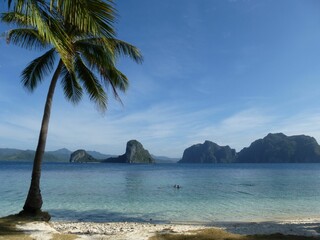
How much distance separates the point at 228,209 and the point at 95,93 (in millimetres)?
14659

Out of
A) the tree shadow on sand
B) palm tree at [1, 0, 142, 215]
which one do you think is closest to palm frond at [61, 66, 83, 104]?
palm tree at [1, 0, 142, 215]

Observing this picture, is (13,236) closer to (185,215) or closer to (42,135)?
(42,135)

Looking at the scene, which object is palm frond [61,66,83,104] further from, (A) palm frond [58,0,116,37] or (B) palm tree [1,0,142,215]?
(A) palm frond [58,0,116,37]

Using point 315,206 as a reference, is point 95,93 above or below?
above

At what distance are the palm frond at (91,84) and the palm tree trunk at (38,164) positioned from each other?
3.67 ft

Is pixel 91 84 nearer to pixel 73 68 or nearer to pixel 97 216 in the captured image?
pixel 73 68

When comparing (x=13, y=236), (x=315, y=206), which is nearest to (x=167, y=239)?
(x=13, y=236)

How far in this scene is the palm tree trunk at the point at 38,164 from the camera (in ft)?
43.2

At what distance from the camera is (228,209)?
24188mm

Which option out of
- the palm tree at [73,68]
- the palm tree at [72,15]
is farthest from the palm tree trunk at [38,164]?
the palm tree at [72,15]

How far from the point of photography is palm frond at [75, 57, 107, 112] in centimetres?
1439

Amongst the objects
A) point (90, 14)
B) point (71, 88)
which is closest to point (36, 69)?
point (71, 88)

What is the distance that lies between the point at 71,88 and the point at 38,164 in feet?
13.8

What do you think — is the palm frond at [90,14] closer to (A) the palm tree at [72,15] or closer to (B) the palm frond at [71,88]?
(A) the palm tree at [72,15]
